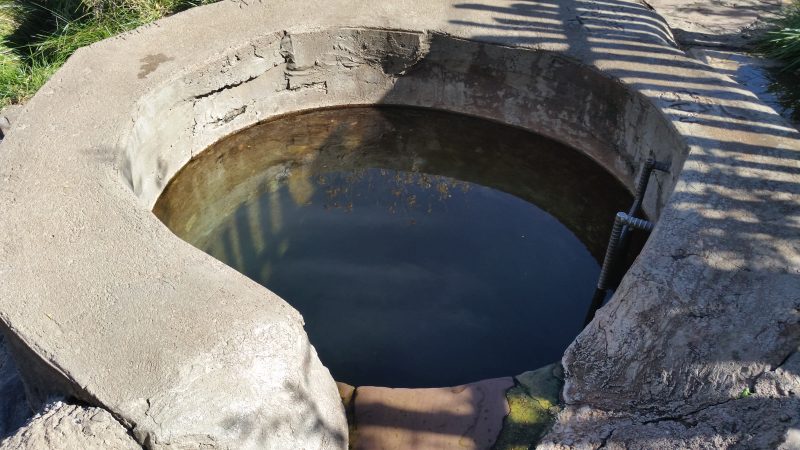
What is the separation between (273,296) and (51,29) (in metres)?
3.87

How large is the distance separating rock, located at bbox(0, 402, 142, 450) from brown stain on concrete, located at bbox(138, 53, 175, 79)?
2559mm

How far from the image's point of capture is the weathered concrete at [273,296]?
269 centimetres

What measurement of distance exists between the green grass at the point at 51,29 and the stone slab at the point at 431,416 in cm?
351

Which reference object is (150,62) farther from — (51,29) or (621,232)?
(621,232)

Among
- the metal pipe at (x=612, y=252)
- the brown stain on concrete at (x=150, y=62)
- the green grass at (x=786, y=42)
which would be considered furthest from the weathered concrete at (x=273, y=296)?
the green grass at (x=786, y=42)

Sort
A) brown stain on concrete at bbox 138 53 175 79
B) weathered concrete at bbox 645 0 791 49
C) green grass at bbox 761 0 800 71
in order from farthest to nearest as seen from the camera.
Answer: weathered concrete at bbox 645 0 791 49 < green grass at bbox 761 0 800 71 < brown stain on concrete at bbox 138 53 175 79

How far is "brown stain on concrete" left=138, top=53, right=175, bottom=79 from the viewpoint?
14.8 ft

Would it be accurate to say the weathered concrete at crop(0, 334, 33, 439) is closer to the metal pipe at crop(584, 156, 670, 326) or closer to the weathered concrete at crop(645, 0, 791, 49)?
the metal pipe at crop(584, 156, 670, 326)

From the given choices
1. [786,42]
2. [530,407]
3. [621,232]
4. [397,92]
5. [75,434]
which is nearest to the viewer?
[75,434]

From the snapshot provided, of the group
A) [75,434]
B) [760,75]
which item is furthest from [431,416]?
[760,75]

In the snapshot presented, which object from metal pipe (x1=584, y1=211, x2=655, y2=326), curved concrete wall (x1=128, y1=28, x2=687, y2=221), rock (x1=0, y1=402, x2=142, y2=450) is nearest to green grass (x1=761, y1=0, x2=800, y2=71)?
curved concrete wall (x1=128, y1=28, x2=687, y2=221)

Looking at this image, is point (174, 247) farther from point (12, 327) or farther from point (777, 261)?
point (777, 261)

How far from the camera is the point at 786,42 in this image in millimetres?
5094

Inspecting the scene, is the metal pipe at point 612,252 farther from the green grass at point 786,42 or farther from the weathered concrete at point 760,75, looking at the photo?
the green grass at point 786,42
